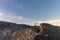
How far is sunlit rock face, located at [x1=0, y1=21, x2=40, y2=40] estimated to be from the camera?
500 inches

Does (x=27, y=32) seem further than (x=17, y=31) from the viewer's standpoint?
No

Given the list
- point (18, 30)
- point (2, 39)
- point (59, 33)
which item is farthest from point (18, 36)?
point (59, 33)

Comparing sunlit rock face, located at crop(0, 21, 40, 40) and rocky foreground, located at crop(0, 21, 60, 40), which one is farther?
sunlit rock face, located at crop(0, 21, 40, 40)

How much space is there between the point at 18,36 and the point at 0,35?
67.8 inches

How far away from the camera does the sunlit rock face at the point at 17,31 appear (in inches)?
500

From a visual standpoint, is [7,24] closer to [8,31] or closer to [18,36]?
[8,31]

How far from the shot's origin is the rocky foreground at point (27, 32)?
39.5 ft

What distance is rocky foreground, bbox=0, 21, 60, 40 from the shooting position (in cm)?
1205

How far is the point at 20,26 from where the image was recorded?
13.6 meters

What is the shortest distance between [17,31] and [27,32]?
954 mm

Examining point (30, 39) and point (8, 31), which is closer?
point (30, 39)

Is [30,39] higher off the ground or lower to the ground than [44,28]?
lower

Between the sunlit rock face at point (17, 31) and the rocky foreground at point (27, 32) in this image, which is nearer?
the rocky foreground at point (27, 32)

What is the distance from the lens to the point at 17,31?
1344cm
